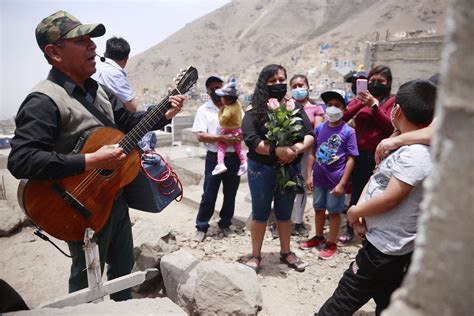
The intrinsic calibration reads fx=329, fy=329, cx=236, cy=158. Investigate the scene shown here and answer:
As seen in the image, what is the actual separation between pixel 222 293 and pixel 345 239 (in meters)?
2.07

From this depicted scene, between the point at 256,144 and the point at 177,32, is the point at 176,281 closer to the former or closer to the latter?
the point at 256,144

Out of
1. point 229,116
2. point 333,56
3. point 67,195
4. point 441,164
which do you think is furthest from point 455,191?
point 333,56

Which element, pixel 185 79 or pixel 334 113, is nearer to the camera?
pixel 185 79

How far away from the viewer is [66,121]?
1980 mm

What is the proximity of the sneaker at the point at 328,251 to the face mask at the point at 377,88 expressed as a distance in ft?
5.84

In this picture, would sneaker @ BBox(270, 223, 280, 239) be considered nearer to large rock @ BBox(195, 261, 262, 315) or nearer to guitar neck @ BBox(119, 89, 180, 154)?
large rock @ BBox(195, 261, 262, 315)

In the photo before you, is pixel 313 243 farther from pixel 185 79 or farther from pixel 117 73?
pixel 117 73

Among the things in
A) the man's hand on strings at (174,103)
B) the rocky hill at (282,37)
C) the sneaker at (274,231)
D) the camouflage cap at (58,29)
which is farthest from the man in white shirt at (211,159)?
the rocky hill at (282,37)

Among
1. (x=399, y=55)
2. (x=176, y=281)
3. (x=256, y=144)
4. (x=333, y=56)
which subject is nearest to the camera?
(x=176, y=281)

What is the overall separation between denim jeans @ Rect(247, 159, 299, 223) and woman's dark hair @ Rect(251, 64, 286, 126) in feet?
1.43

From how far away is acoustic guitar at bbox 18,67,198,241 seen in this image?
1979 millimetres

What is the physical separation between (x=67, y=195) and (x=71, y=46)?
92 cm

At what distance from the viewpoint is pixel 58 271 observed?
3570mm

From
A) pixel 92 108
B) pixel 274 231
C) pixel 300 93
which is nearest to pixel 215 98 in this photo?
pixel 300 93
